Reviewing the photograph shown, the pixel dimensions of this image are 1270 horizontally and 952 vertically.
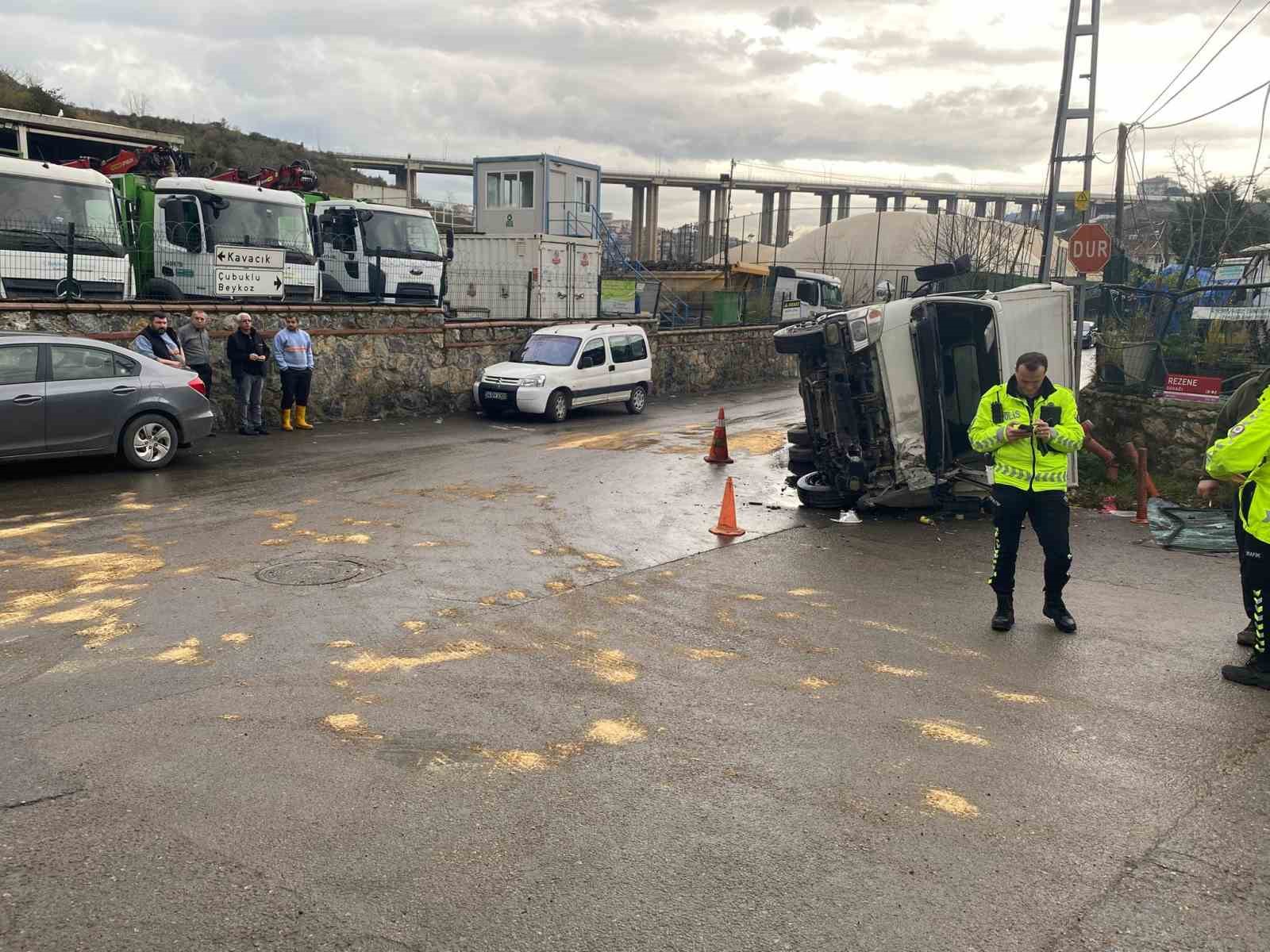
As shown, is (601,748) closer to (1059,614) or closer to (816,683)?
(816,683)

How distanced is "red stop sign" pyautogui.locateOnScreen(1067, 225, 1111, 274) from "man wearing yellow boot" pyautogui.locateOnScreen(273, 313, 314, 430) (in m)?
11.6

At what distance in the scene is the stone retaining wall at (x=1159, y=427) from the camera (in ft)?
38.3

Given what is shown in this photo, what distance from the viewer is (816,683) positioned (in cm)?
580

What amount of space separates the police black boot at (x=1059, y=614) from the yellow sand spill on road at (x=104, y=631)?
243 inches

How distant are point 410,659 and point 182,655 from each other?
1.34 m

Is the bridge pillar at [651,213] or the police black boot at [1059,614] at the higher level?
the bridge pillar at [651,213]

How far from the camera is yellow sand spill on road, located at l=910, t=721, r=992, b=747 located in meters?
4.98

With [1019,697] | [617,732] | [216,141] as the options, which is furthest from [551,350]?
[216,141]

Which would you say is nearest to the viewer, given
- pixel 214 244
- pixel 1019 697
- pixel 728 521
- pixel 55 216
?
pixel 1019 697

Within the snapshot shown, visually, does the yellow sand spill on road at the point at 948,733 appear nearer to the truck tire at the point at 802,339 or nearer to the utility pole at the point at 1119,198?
the truck tire at the point at 802,339

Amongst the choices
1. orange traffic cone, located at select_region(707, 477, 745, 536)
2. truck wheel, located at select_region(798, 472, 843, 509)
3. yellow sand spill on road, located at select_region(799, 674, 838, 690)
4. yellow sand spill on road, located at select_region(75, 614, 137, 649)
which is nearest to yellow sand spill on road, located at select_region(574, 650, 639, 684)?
yellow sand spill on road, located at select_region(799, 674, 838, 690)

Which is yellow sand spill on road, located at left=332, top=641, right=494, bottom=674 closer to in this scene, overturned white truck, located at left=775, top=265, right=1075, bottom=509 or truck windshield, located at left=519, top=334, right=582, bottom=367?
overturned white truck, located at left=775, top=265, right=1075, bottom=509

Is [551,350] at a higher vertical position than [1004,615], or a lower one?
higher

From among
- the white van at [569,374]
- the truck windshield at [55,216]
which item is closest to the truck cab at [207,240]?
the truck windshield at [55,216]
